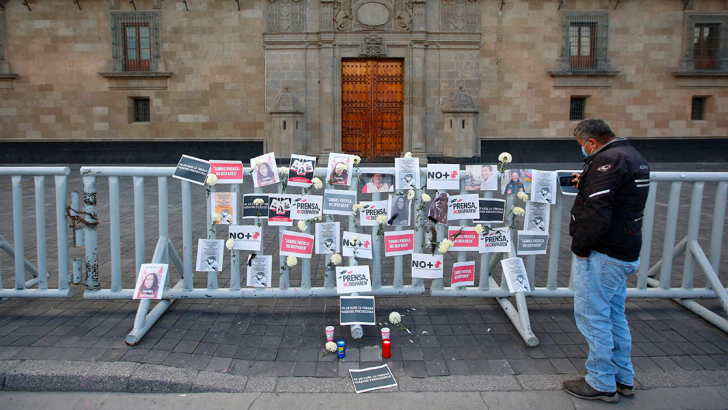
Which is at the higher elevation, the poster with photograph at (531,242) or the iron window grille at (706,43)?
the iron window grille at (706,43)

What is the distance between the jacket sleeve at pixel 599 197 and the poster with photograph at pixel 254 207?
251cm

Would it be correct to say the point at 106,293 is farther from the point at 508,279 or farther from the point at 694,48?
the point at 694,48

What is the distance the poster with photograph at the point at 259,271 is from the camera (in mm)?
4215

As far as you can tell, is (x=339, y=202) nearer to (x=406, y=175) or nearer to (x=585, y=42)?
(x=406, y=175)

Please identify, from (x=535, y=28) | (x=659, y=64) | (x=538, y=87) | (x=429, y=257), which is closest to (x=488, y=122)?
(x=538, y=87)

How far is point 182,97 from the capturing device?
17.1m

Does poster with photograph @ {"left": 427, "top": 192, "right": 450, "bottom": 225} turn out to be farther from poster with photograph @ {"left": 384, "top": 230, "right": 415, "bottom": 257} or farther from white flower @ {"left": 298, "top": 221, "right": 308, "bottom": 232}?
white flower @ {"left": 298, "top": 221, "right": 308, "bottom": 232}

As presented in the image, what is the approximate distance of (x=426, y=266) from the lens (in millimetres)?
4266

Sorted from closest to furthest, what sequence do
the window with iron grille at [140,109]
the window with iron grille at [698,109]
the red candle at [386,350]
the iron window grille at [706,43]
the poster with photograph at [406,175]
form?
the red candle at [386,350]
the poster with photograph at [406,175]
the iron window grille at [706,43]
the window with iron grille at [140,109]
the window with iron grille at [698,109]

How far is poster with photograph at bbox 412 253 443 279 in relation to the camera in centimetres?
425

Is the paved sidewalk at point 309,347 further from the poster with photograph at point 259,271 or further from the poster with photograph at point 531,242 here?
the poster with photograph at point 531,242

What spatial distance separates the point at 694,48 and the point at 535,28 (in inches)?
241

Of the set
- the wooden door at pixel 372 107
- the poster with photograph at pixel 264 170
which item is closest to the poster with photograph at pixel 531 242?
the poster with photograph at pixel 264 170

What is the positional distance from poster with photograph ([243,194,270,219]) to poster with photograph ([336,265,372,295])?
0.82 meters
